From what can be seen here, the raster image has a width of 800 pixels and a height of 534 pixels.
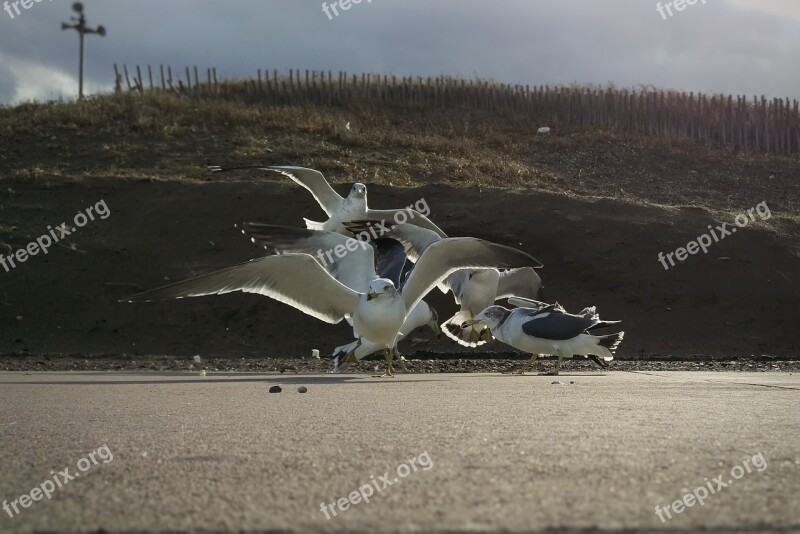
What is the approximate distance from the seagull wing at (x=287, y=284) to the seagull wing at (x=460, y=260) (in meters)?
0.62

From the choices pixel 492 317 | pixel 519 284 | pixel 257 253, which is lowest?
pixel 257 253

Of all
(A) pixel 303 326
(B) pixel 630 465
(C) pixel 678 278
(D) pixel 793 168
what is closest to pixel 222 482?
(B) pixel 630 465

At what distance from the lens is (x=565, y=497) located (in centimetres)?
224

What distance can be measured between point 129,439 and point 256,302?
46.2 ft

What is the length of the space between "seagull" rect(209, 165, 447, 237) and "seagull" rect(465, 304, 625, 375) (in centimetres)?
219

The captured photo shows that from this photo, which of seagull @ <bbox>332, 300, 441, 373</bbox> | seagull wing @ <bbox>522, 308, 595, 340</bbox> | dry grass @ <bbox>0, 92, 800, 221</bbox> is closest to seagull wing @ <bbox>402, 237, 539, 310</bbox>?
seagull @ <bbox>332, 300, 441, 373</bbox>

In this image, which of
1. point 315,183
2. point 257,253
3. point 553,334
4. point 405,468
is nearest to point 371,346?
point 553,334

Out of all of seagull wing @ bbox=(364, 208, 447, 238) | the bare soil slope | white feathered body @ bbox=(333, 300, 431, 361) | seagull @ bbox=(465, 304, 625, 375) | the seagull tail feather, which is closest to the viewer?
white feathered body @ bbox=(333, 300, 431, 361)

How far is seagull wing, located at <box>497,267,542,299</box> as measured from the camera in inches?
563

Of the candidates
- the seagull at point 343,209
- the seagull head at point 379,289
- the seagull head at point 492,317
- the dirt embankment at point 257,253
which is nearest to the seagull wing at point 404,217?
the seagull at point 343,209

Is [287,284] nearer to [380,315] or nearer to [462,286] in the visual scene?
[380,315]

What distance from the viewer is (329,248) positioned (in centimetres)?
1045

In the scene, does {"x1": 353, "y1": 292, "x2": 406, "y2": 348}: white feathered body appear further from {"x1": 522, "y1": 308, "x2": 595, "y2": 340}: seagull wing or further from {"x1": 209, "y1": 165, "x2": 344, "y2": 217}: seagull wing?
{"x1": 209, "y1": 165, "x2": 344, "y2": 217}: seagull wing

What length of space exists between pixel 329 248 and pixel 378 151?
16.9 metres
